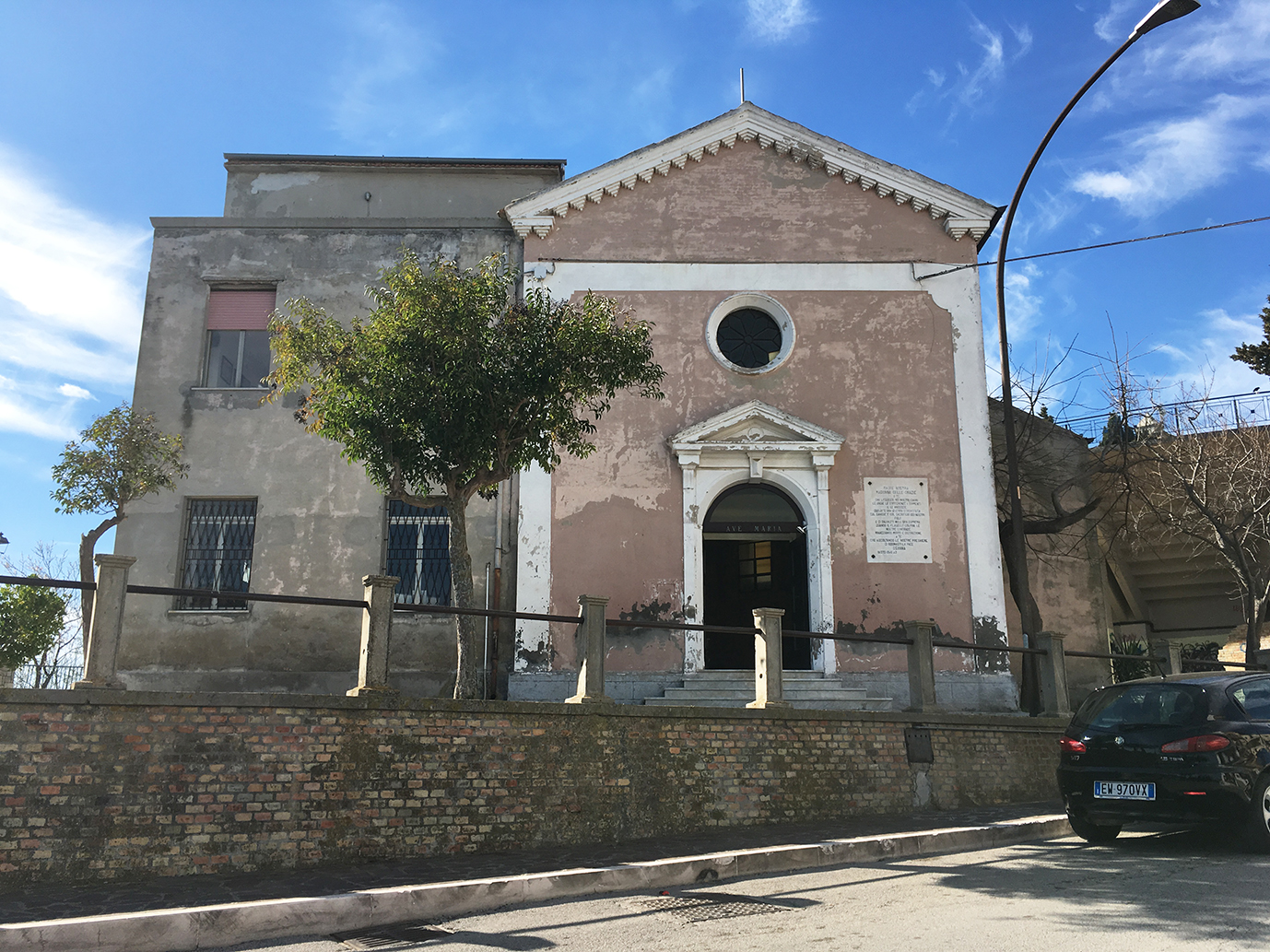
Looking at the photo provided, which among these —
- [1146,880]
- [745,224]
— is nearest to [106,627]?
[1146,880]

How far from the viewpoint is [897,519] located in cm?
1525

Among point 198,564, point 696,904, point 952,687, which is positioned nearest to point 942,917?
point 696,904

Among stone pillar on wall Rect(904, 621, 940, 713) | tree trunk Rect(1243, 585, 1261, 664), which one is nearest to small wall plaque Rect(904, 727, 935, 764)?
stone pillar on wall Rect(904, 621, 940, 713)

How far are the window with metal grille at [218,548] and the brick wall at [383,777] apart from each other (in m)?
7.18

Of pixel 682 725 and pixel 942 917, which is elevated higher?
pixel 682 725

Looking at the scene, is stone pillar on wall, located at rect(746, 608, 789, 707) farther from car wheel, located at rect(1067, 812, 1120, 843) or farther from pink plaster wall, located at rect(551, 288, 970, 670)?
pink plaster wall, located at rect(551, 288, 970, 670)

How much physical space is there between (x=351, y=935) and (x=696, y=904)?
222 centimetres

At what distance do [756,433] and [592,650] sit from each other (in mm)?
6228

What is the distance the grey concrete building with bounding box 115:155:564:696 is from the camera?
48.2 feet

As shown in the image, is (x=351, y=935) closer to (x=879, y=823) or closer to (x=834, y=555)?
(x=879, y=823)

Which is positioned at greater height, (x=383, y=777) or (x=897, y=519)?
(x=897, y=519)

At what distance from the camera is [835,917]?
6.06 metres

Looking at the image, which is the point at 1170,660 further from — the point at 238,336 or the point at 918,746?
the point at 238,336

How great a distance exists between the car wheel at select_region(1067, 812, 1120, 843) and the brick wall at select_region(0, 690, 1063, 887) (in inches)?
110
